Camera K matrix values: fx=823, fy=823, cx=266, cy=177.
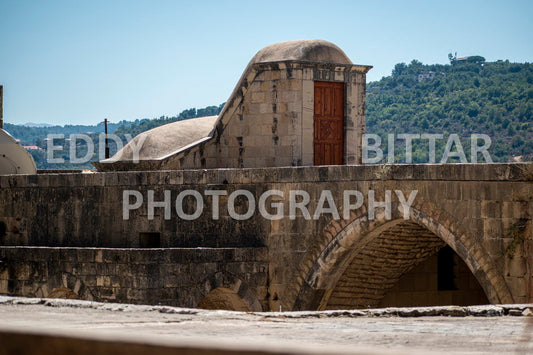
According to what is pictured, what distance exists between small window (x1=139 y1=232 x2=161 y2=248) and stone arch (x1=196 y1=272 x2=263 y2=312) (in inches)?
57.9

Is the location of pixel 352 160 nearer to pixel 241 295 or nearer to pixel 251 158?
pixel 251 158

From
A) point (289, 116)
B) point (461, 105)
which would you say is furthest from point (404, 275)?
point (461, 105)

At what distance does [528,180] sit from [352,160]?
24.5 feet

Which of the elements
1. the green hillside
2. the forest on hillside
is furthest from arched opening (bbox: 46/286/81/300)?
the green hillside

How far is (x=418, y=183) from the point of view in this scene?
1292 cm

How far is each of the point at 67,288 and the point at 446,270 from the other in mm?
8729

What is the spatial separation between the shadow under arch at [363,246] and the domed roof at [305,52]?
548 centimetres

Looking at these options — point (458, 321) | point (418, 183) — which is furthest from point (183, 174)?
point (458, 321)

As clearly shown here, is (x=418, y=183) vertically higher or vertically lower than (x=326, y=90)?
lower

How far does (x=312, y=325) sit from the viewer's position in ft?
19.9

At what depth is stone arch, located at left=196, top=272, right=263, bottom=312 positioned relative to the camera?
1415 centimetres

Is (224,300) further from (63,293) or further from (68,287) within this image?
(63,293)

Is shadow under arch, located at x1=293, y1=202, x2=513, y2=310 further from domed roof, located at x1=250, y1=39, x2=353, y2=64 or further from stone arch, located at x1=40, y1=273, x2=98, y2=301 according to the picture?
domed roof, located at x1=250, y1=39, x2=353, y2=64

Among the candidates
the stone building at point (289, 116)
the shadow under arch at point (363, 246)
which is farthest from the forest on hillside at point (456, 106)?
the shadow under arch at point (363, 246)
